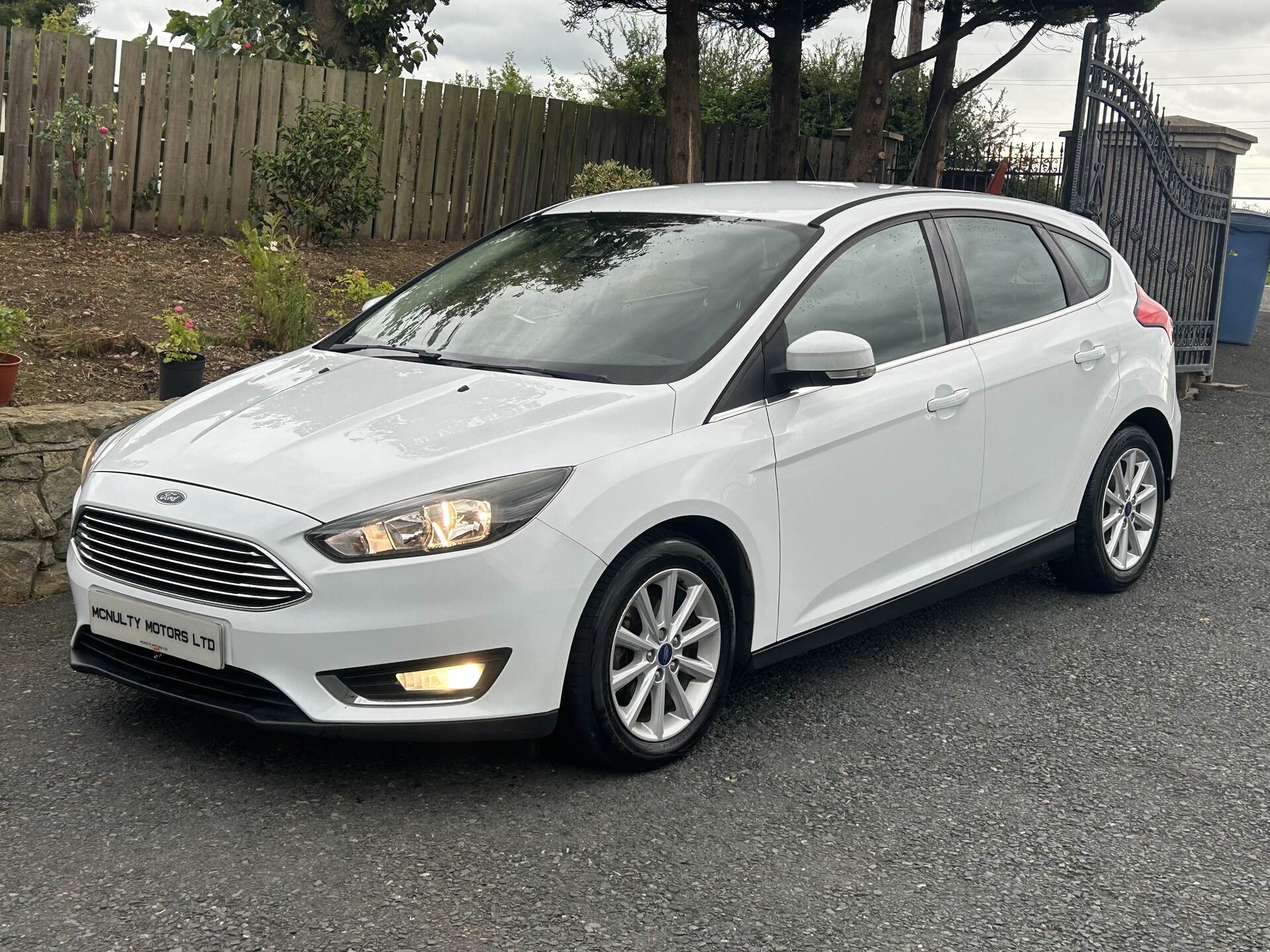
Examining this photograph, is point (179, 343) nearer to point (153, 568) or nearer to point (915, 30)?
point (153, 568)

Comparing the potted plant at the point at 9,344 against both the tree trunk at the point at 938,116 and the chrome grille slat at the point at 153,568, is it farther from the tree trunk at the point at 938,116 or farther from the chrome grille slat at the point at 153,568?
the tree trunk at the point at 938,116

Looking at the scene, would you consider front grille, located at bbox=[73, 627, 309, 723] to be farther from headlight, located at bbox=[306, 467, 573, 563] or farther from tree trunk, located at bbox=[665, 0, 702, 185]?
tree trunk, located at bbox=[665, 0, 702, 185]

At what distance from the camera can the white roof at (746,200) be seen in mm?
4953

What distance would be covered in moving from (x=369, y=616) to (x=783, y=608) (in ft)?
4.61

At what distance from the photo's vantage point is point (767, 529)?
422cm

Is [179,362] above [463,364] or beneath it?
beneath

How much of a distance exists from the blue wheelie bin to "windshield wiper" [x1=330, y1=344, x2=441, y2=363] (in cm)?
1141

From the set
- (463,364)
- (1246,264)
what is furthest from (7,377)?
(1246,264)

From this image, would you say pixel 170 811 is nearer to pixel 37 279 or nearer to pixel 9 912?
pixel 9 912

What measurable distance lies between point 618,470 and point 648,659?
0.58 metres

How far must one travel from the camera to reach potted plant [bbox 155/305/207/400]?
6801 millimetres

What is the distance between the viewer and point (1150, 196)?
11.4 m

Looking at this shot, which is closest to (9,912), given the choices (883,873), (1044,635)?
(883,873)

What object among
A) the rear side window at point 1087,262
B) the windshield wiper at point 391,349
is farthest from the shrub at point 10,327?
the rear side window at point 1087,262
